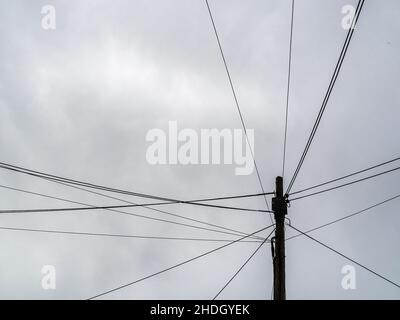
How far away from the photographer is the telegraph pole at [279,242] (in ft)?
26.5

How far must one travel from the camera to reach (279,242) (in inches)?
340

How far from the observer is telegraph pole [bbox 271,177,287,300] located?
318 inches
